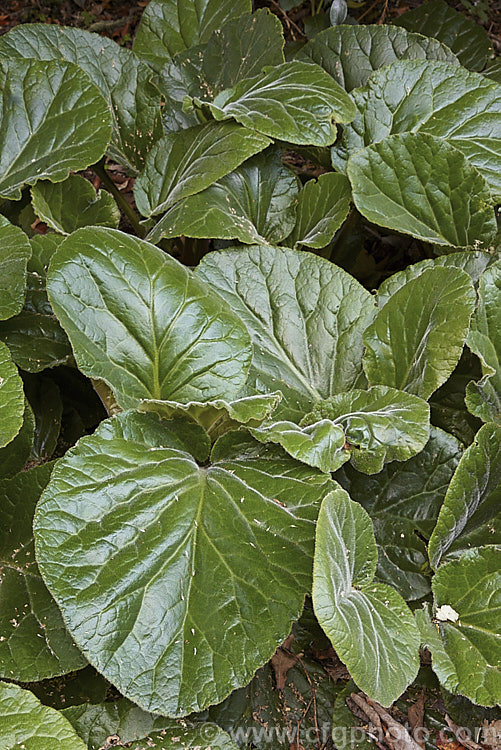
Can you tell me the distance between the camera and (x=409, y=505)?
4.35 feet

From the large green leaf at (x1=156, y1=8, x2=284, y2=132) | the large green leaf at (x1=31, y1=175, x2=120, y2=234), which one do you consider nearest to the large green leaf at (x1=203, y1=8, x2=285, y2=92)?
the large green leaf at (x1=156, y1=8, x2=284, y2=132)

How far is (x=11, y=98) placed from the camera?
166cm

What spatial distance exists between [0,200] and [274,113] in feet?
2.35

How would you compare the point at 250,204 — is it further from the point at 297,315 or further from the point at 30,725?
the point at 30,725

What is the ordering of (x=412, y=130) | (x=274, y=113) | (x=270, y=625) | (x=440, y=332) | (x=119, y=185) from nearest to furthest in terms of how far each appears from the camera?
(x=270, y=625)
(x=440, y=332)
(x=274, y=113)
(x=412, y=130)
(x=119, y=185)

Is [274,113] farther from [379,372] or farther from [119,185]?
[119,185]

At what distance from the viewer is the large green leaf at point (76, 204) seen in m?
1.62

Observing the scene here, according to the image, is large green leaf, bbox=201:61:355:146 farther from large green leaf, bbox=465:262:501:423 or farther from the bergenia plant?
large green leaf, bbox=465:262:501:423

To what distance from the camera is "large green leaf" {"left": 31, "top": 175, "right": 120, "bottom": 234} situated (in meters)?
1.62

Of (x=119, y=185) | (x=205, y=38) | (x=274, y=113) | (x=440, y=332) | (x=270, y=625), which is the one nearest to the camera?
(x=270, y=625)

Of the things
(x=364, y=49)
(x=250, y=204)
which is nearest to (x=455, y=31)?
(x=364, y=49)

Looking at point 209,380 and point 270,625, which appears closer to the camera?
point 270,625

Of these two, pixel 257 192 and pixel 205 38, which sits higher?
pixel 205 38

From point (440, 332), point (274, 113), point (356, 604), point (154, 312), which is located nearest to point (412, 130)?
point (274, 113)
